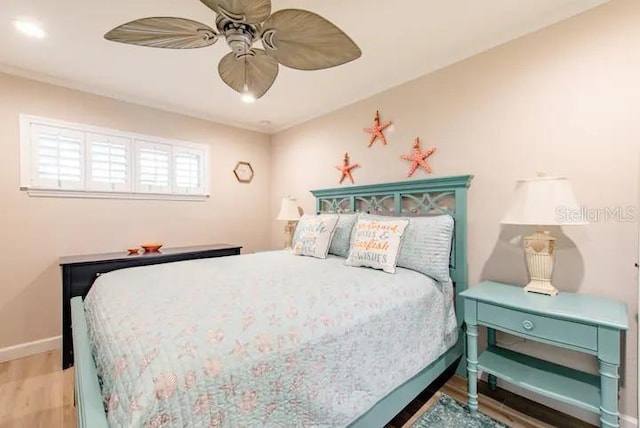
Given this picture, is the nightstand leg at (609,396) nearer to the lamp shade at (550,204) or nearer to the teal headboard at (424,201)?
the lamp shade at (550,204)

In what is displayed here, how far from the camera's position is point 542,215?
1604 mm

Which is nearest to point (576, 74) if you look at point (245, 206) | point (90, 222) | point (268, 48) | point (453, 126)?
point (453, 126)

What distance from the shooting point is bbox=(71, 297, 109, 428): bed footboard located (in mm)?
806

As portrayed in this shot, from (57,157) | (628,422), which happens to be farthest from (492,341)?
(57,157)

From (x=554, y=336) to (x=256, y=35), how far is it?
2.20 m

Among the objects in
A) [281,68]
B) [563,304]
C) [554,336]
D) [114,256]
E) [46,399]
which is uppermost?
[281,68]

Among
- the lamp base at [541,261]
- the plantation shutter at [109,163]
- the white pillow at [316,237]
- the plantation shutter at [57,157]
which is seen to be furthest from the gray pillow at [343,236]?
the plantation shutter at [57,157]

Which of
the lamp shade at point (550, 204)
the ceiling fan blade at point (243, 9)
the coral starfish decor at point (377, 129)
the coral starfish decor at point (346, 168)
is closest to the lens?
the ceiling fan blade at point (243, 9)

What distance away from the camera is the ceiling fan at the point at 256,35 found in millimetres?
1300

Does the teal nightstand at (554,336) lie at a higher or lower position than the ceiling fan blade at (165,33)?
lower

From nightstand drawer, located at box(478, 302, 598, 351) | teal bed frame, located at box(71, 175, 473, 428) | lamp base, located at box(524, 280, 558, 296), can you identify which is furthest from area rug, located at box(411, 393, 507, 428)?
lamp base, located at box(524, 280, 558, 296)

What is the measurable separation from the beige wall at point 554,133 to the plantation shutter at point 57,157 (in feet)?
10.1

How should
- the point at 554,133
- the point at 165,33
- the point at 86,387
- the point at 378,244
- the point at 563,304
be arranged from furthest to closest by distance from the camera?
the point at 378,244, the point at 554,133, the point at 563,304, the point at 165,33, the point at 86,387

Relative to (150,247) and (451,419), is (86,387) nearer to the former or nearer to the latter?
(451,419)
